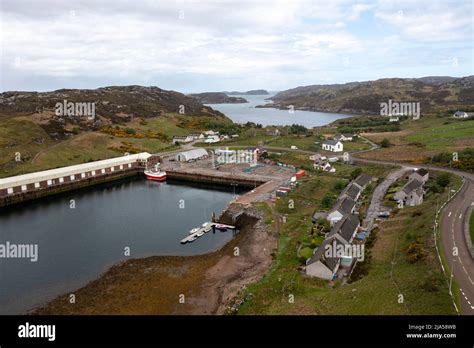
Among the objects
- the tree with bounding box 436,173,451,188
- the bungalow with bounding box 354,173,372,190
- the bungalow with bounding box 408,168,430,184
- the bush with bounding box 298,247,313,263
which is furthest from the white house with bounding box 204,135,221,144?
the bush with bounding box 298,247,313,263

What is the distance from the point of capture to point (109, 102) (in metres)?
147

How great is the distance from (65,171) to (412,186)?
60.6m

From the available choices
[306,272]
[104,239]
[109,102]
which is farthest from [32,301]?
[109,102]

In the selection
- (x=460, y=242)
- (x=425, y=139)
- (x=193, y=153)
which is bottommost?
(x=460, y=242)

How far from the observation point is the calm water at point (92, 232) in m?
37.9

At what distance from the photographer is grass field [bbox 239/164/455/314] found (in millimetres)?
27016

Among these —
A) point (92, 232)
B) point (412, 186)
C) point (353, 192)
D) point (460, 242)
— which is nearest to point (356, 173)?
point (353, 192)

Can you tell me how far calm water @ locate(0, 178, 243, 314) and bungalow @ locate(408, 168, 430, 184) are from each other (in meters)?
29.1

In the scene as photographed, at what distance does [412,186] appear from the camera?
172ft

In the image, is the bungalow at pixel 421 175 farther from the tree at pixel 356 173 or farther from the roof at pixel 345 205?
the roof at pixel 345 205

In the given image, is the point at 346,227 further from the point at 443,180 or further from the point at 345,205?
the point at 443,180

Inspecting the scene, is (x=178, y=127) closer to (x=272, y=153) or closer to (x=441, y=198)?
(x=272, y=153)

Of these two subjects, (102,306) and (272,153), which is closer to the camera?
(102,306)

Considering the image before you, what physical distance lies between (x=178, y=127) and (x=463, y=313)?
113 m
